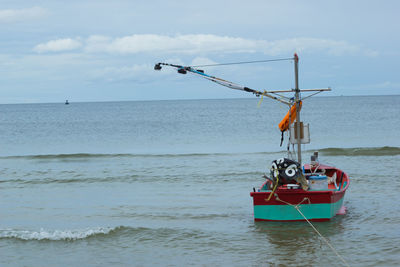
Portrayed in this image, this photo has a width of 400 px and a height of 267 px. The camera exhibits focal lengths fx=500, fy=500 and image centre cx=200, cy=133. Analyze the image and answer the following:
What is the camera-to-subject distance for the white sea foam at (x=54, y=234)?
11875 millimetres

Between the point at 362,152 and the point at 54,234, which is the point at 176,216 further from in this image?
the point at 362,152

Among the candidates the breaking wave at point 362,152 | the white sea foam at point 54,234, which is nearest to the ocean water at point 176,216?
the white sea foam at point 54,234

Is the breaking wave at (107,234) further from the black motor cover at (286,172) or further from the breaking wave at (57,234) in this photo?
the black motor cover at (286,172)

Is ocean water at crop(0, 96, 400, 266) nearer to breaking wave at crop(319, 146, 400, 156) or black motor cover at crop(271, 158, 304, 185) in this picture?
breaking wave at crop(319, 146, 400, 156)

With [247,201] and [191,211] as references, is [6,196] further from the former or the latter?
[247,201]

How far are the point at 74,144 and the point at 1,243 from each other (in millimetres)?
27856

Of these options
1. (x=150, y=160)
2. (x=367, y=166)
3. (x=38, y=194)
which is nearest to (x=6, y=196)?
(x=38, y=194)

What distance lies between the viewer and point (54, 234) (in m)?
12.0

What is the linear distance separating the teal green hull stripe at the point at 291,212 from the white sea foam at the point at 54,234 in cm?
375

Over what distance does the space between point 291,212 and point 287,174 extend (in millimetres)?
919

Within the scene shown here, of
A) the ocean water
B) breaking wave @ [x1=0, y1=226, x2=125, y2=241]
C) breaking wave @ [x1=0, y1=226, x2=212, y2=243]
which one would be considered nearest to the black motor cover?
the ocean water

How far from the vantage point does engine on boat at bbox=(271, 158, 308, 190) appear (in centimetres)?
1184

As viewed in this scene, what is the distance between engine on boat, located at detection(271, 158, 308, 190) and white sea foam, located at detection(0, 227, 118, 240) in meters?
4.24

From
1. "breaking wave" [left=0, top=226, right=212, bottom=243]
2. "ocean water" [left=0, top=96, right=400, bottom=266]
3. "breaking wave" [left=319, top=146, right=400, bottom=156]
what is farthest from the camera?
"breaking wave" [left=319, top=146, right=400, bottom=156]
